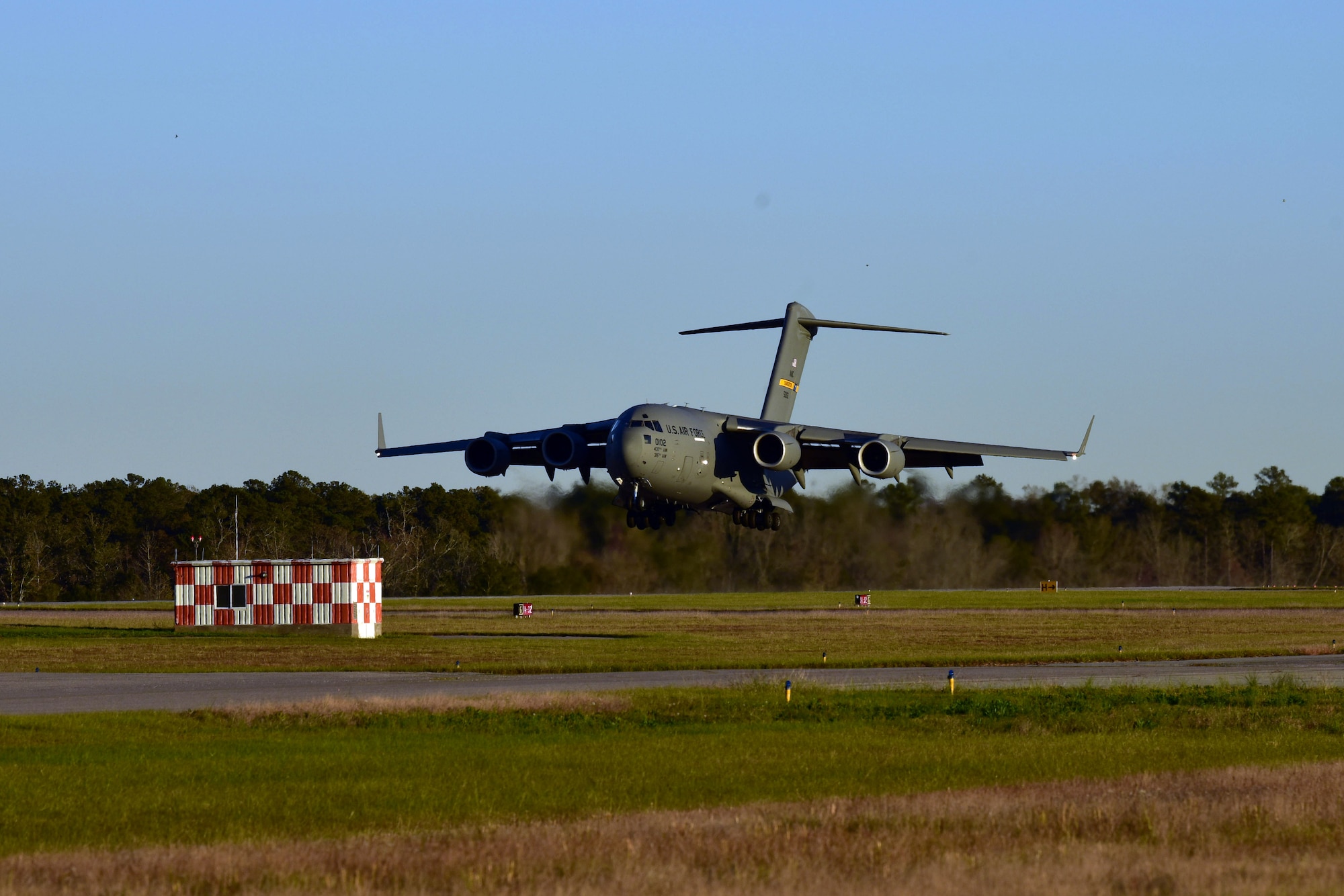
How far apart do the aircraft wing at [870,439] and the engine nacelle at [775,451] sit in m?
0.46

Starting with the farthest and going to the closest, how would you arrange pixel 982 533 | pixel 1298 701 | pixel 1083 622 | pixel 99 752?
pixel 982 533 < pixel 1083 622 < pixel 1298 701 < pixel 99 752

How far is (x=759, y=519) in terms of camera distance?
1704 inches

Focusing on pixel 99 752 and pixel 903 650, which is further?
pixel 903 650

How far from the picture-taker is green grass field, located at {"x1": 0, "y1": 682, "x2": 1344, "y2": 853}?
1416 cm

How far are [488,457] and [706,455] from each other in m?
6.26

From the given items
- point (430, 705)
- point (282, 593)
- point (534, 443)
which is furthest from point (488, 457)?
point (430, 705)

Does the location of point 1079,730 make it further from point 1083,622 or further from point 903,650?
point 1083,622

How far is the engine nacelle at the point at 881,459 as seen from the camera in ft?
134

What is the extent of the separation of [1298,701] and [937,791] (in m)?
13.6

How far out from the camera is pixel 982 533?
231 feet

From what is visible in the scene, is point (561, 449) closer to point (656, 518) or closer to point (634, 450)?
point (656, 518)

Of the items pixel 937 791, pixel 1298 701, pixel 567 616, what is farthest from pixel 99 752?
pixel 567 616

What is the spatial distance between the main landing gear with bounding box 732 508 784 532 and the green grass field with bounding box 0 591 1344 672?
346 cm

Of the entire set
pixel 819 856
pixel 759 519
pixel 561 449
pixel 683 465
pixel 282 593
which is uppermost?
pixel 561 449
